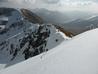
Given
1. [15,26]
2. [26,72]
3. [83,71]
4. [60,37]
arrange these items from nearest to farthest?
[83,71] → [26,72] → [60,37] → [15,26]

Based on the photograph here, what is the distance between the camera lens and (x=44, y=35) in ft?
310

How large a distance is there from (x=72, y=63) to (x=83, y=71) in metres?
1.97

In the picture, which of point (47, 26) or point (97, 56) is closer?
point (97, 56)

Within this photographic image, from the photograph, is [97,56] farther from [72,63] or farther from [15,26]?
[15,26]

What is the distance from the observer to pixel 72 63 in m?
11.5

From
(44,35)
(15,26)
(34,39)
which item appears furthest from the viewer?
(15,26)

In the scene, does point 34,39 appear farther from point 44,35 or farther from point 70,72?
point 70,72

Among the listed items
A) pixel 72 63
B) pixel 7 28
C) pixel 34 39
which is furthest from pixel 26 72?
pixel 7 28

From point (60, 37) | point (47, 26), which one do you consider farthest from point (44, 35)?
point (60, 37)

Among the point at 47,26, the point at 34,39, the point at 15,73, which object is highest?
the point at 15,73

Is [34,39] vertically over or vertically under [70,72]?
under

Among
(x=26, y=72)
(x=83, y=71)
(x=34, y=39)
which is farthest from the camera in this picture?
(x=34, y=39)

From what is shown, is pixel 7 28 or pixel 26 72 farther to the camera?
pixel 7 28

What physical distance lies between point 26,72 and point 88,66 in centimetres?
416
